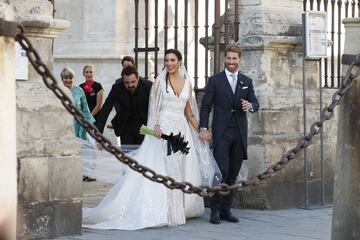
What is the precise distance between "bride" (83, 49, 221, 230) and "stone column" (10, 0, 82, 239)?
0.95 metres

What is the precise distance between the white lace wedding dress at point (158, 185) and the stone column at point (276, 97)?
0.99 meters

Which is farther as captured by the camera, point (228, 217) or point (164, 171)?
point (228, 217)

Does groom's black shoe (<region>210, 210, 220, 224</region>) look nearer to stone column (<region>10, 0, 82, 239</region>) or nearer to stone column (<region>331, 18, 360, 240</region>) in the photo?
stone column (<region>10, 0, 82, 239</region>)

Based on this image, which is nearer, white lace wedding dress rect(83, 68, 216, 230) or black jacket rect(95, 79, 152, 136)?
white lace wedding dress rect(83, 68, 216, 230)

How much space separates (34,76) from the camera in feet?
31.3

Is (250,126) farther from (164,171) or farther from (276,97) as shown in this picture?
(164,171)

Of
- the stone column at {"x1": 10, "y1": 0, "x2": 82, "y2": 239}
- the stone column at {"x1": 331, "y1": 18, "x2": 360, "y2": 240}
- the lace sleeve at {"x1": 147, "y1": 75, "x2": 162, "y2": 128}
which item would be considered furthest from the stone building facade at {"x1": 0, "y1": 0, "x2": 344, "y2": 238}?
the stone column at {"x1": 331, "y1": 18, "x2": 360, "y2": 240}

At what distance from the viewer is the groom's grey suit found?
11.0 metres

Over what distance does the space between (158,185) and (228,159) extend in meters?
0.75

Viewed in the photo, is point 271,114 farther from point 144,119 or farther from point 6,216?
point 6,216

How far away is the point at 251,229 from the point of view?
1049 cm

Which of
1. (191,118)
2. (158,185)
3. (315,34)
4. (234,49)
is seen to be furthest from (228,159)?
(315,34)

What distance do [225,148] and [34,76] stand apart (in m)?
2.26

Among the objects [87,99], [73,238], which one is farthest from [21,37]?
[87,99]
